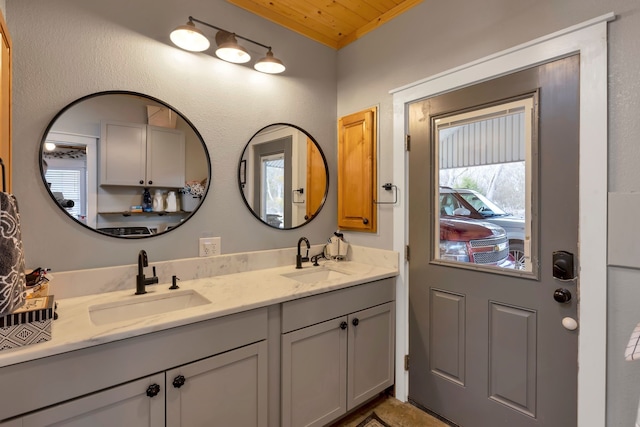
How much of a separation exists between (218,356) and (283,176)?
1319mm

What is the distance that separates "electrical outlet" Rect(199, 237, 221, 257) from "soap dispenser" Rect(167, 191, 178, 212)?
0.24m

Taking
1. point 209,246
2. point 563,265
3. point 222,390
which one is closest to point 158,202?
point 209,246

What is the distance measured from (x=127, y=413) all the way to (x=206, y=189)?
1180 mm

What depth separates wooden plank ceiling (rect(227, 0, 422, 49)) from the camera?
2.07 m

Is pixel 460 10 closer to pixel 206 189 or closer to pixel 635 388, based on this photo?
pixel 206 189

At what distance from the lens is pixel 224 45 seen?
183 cm

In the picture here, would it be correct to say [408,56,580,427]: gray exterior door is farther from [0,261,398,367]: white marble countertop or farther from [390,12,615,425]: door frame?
[0,261,398,367]: white marble countertop

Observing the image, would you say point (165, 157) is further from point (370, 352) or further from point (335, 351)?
point (370, 352)

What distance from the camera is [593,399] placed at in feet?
4.41

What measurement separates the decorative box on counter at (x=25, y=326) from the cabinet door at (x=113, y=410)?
0.78 ft

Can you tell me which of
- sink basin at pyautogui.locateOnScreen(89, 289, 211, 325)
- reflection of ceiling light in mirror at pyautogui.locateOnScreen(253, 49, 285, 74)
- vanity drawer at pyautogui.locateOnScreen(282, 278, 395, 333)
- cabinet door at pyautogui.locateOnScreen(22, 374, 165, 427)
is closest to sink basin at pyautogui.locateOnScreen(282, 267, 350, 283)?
vanity drawer at pyautogui.locateOnScreen(282, 278, 395, 333)

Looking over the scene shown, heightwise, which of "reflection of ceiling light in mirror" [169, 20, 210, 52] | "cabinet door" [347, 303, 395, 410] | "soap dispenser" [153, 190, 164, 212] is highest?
"reflection of ceiling light in mirror" [169, 20, 210, 52]

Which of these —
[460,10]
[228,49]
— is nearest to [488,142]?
[460,10]

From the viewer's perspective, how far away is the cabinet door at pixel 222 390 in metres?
1.24
